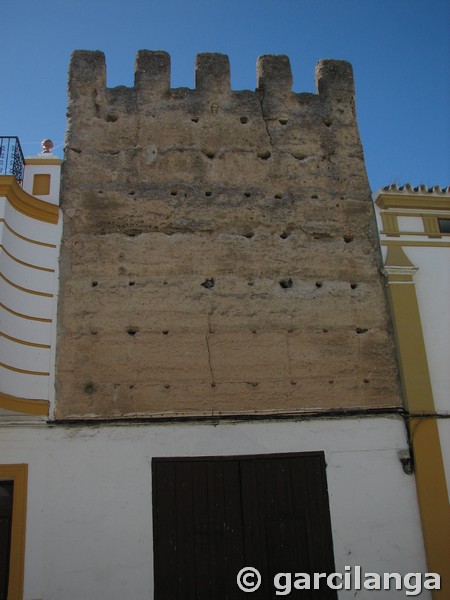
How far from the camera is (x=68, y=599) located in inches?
326

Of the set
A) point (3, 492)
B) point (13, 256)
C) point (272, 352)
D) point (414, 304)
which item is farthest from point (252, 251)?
point (3, 492)

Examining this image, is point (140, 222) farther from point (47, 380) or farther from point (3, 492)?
point (3, 492)

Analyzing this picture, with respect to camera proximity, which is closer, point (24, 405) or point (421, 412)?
point (24, 405)

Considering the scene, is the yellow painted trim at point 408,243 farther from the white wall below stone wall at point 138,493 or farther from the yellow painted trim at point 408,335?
the white wall below stone wall at point 138,493

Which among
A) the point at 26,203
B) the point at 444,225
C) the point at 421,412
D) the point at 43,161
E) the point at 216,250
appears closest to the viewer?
the point at 421,412

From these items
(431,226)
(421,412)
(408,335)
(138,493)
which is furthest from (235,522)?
(431,226)

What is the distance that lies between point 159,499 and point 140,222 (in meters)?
4.03

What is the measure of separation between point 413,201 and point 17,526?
7.34 metres

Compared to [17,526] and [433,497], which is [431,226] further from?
[17,526]

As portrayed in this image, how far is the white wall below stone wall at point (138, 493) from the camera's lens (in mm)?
8414

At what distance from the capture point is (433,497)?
9141 mm

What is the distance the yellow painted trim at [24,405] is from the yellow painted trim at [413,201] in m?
5.86

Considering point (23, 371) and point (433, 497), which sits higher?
point (23, 371)

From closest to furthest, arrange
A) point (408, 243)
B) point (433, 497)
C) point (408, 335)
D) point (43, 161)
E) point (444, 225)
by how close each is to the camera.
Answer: point (433, 497), point (408, 335), point (43, 161), point (408, 243), point (444, 225)
